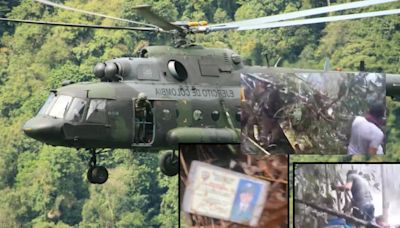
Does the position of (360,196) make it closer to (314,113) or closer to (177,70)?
(314,113)

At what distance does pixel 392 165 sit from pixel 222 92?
15.9 feet

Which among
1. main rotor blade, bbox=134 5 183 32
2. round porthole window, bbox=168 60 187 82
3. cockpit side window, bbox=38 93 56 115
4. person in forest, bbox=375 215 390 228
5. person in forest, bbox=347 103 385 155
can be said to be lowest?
person in forest, bbox=375 215 390 228

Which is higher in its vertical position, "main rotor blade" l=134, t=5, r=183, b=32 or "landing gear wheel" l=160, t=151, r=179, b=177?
"main rotor blade" l=134, t=5, r=183, b=32

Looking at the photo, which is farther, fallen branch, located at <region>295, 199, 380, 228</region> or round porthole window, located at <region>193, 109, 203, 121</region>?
round porthole window, located at <region>193, 109, 203, 121</region>

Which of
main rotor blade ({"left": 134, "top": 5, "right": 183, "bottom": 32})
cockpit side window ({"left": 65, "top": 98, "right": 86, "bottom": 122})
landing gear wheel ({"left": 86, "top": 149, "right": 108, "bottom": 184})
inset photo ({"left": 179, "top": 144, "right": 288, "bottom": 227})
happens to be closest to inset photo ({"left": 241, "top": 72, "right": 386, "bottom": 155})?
inset photo ({"left": 179, "top": 144, "right": 288, "bottom": 227})

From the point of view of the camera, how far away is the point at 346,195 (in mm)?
26078

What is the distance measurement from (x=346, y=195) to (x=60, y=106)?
5704 mm

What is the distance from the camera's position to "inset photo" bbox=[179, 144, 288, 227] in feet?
→ 84.9

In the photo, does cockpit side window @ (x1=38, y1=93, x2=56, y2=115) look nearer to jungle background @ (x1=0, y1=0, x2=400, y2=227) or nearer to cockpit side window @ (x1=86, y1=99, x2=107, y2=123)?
cockpit side window @ (x1=86, y1=99, x2=107, y2=123)

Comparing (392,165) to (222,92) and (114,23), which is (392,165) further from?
(114,23)

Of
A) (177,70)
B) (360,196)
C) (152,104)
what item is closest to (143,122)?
(152,104)

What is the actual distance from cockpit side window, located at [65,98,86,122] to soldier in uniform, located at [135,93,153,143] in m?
1.01

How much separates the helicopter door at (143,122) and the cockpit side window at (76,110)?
98cm

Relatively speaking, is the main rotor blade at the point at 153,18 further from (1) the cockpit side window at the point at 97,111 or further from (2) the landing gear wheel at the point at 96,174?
(2) the landing gear wheel at the point at 96,174
